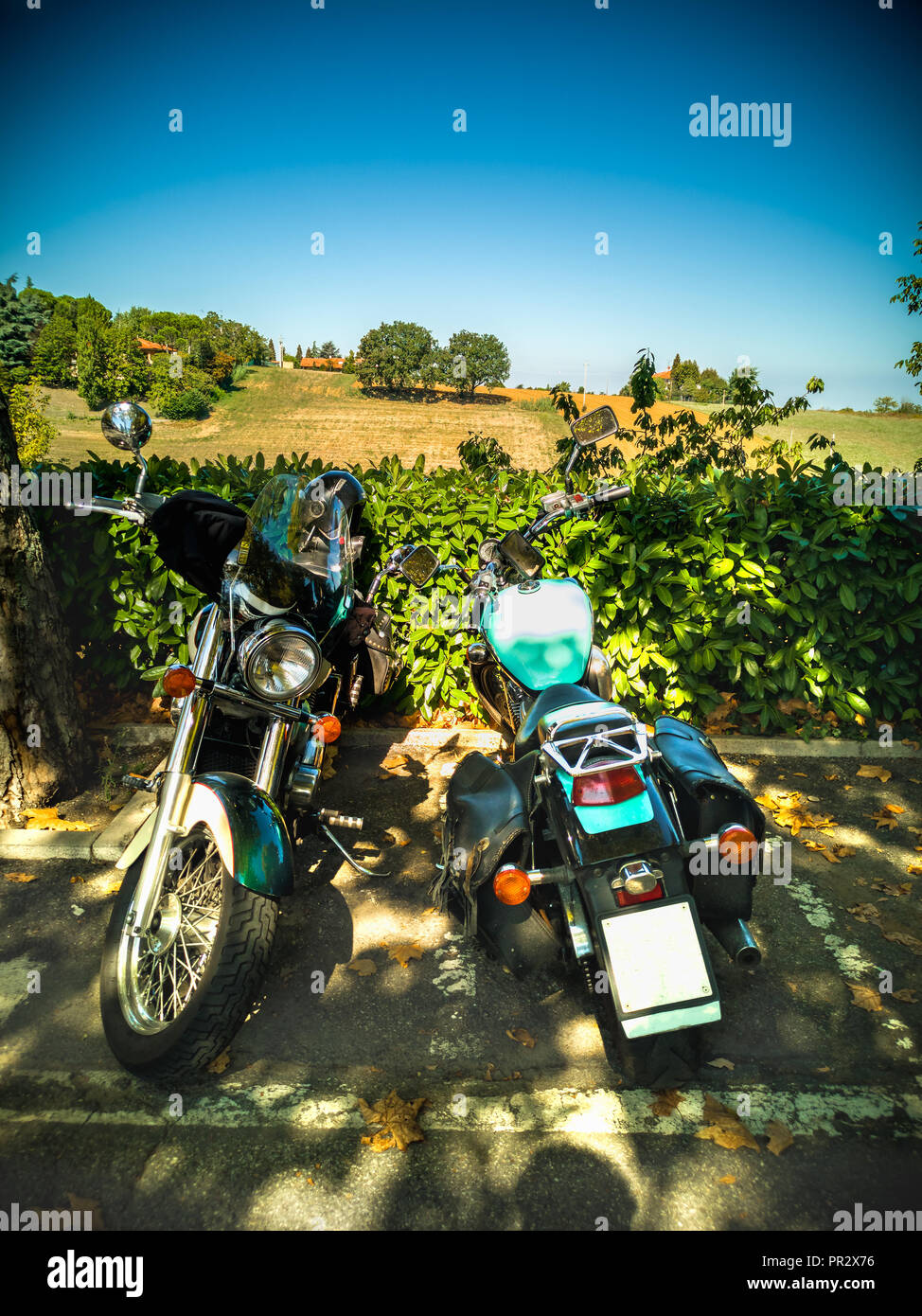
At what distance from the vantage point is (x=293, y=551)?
2805 millimetres

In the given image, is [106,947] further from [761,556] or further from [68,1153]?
[761,556]

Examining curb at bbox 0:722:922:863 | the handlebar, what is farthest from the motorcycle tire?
curb at bbox 0:722:922:863

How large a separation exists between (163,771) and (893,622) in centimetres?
474

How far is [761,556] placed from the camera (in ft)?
15.7

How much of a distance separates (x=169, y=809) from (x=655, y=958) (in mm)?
1612

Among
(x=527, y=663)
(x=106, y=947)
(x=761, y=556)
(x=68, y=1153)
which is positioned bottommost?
(x=68, y=1153)

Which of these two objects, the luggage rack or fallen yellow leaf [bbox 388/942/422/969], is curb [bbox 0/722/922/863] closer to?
fallen yellow leaf [bbox 388/942/422/969]

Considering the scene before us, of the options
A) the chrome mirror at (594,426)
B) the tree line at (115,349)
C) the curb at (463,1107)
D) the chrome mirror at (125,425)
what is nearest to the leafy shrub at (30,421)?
the tree line at (115,349)

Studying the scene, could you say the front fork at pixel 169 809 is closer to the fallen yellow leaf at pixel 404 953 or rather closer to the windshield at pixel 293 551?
the windshield at pixel 293 551

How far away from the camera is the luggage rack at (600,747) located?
2.09m

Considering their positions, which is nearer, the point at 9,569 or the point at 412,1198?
the point at 412,1198

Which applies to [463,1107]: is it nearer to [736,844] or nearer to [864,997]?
[736,844]

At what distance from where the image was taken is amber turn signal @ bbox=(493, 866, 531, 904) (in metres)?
2.11
